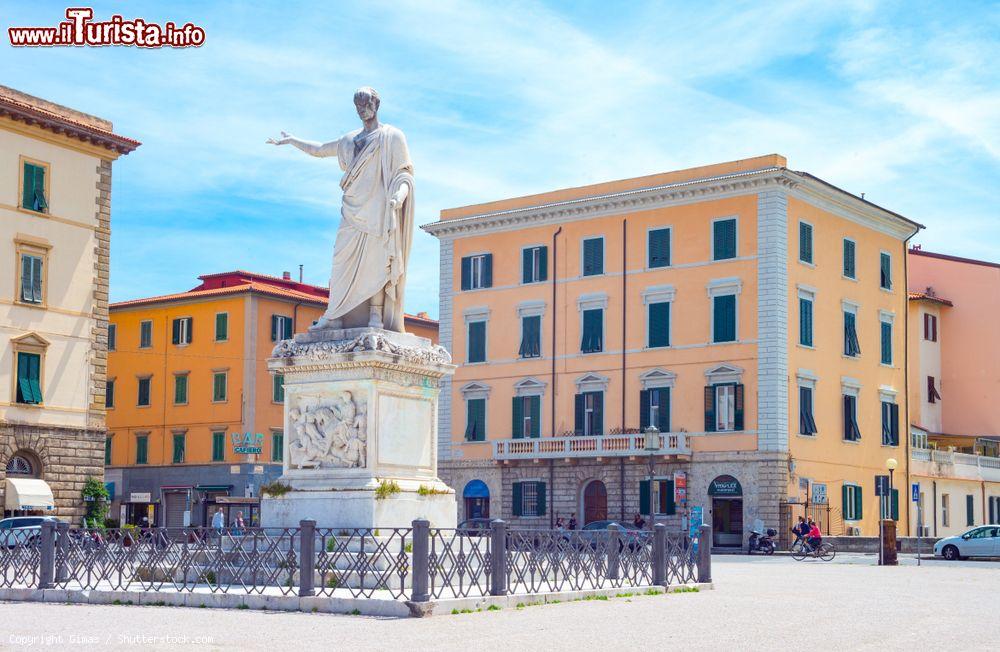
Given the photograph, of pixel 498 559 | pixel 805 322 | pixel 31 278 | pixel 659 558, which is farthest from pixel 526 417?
pixel 498 559

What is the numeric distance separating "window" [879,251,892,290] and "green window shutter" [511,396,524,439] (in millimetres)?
15487

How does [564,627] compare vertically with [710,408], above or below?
below

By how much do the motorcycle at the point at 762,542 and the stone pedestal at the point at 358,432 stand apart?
106ft

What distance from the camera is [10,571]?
71.2 ft

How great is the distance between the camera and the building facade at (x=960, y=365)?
6381 centimetres

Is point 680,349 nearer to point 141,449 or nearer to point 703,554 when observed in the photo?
point 141,449

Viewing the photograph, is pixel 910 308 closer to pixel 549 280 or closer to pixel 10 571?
pixel 549 280

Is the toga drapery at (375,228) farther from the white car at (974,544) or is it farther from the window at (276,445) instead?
the window at (276,445)

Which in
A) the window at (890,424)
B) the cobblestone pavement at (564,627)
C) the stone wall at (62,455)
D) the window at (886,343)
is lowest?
the cobblestone pavement at (564,627)

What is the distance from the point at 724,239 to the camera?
53406 mm

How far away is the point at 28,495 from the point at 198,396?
911 inches

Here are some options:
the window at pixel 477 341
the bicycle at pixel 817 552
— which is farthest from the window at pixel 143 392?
the bicycle at pixel 817 552

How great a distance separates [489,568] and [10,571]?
888 cm

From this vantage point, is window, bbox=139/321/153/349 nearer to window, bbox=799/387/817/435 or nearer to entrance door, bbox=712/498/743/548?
entrance door, bbox=712/498/743/548
